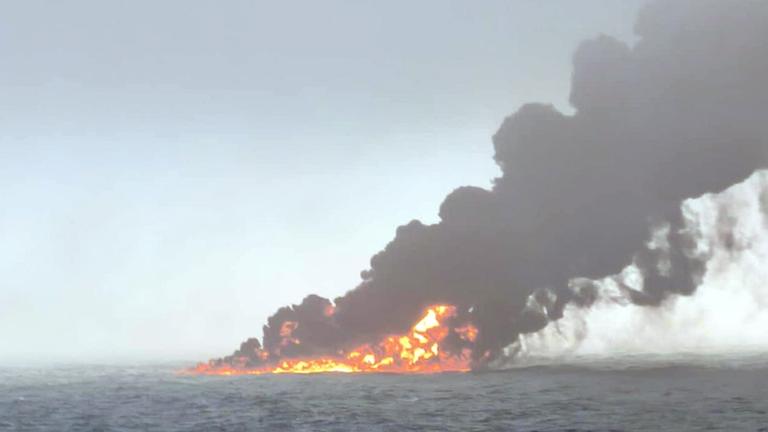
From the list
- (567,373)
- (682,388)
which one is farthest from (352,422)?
(567,373)

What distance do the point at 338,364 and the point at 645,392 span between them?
75.8 metres

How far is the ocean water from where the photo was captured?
8844 cm

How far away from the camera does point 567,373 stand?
636ft

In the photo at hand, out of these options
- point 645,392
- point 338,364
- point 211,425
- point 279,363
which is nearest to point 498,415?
point 211,425

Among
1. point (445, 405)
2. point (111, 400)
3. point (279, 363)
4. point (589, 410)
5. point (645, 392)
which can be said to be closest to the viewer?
point (589, 410)

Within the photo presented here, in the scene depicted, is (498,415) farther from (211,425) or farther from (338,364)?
(338,364)

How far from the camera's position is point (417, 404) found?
373ft

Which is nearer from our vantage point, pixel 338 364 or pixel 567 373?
pixel 338 364

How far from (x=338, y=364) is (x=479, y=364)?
33.5m

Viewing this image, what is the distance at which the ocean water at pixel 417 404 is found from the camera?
290 ft

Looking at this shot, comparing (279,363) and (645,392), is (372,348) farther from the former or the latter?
(645,392)

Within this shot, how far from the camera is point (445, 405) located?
111 meters

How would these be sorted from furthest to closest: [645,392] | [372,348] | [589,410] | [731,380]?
[372,348] → [731,380] → [645,392] → [589,410]

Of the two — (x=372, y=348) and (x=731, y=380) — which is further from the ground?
(x=372, y=348)
